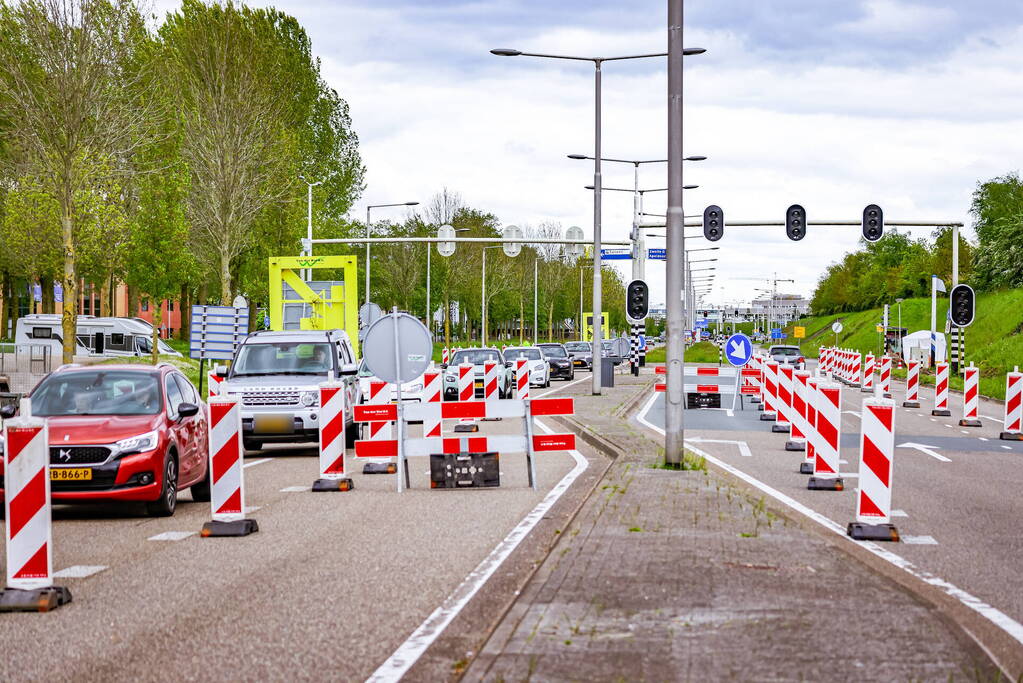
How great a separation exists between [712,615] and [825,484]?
313 inches

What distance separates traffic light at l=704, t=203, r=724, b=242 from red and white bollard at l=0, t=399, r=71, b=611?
3293 cm

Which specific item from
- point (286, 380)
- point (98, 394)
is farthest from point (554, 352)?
point (98, 394)

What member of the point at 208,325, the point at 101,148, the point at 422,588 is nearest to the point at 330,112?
the point at 101,148

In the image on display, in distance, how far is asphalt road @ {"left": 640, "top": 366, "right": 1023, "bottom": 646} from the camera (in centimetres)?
909

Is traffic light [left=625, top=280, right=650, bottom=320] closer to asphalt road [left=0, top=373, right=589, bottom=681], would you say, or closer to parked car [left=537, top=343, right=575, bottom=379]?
parked car [left=537, top=343, right=575, bottom=379]

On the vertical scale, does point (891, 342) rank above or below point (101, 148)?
below

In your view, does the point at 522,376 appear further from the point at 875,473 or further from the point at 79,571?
the point at 79,571

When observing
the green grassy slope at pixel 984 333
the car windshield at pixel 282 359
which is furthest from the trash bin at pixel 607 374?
the car windshield at pixel 282 359

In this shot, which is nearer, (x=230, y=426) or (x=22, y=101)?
(x=230, y=426)

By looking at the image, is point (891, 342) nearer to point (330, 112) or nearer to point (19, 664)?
point (330, 112)

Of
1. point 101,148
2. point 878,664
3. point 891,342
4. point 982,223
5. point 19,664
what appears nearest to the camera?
point 878,664

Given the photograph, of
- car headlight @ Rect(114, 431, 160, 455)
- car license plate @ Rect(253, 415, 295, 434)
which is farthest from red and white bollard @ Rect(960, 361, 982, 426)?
car headlight @ Rect(114, 431, 160, 455)

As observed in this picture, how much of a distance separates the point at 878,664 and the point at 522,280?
98209 mm

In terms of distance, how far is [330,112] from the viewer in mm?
69562
